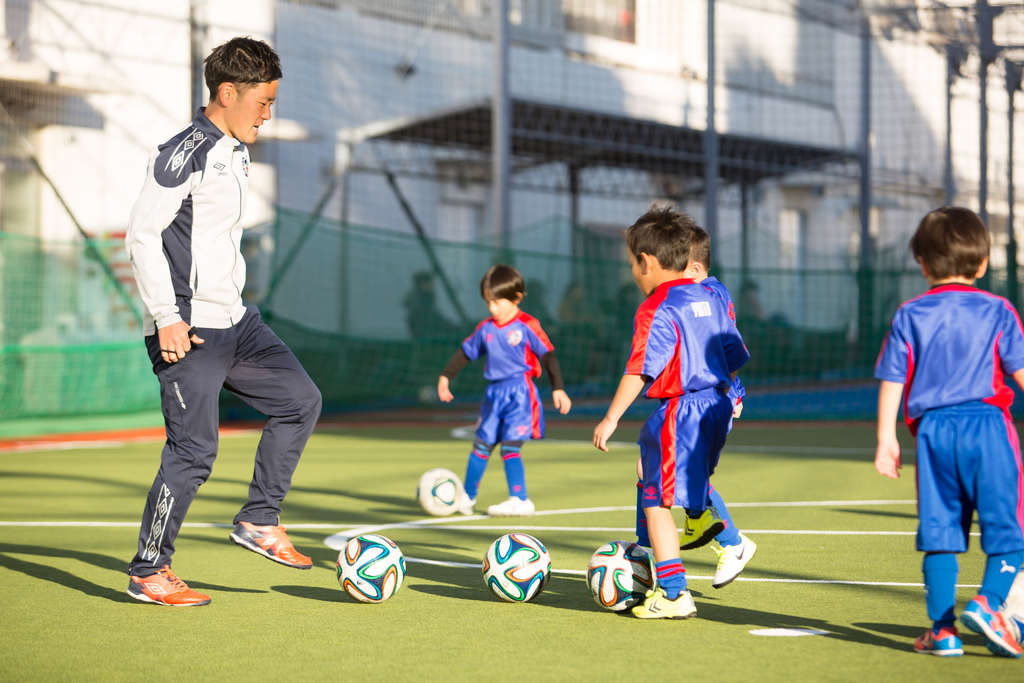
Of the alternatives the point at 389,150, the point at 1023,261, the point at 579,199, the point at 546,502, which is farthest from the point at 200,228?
the point at 579,199

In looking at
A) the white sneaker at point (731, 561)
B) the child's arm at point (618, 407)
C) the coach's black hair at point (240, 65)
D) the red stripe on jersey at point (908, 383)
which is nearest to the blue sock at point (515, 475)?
the white sneaker at point (731, 561)

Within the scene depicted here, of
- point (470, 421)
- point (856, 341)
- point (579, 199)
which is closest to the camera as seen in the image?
point (470, 421)

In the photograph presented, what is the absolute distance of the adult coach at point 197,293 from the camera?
4.53 m

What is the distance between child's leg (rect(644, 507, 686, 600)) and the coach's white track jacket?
1.75m

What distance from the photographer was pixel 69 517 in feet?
23.9

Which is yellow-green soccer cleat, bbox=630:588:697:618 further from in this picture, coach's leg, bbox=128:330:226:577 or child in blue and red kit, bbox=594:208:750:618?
coach's leg, bbox=128:330:226:577

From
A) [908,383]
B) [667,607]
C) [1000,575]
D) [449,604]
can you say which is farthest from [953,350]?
[449,604]

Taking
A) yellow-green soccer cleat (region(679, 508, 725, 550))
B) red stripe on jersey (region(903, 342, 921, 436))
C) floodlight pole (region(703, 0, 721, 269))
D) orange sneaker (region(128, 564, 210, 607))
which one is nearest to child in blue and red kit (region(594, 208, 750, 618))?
yellow-green soccer cleat (region(679, 508, 725, 550))

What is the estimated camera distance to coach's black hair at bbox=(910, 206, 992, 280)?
378 cm

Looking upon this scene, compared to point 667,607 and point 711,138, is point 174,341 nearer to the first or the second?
point 667,607

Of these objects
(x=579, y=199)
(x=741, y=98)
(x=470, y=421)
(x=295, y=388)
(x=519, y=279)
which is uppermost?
(x=741, y=98)

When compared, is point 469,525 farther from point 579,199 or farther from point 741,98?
point 741,98

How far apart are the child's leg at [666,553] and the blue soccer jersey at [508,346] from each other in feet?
10.1

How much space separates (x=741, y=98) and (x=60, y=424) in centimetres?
1988
